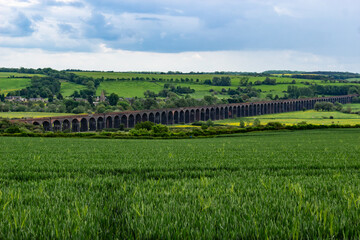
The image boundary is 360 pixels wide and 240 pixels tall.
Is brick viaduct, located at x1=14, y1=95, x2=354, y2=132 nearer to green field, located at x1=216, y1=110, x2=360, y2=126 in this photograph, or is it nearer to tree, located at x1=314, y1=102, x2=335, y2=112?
green field, located at x1=216, y1=110, x2=360, y2=126

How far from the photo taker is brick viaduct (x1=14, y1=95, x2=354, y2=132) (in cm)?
9819

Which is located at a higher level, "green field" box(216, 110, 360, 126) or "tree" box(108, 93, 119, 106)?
"tree" box(108, 93, 119, 106)

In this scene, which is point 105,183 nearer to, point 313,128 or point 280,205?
point 280,205

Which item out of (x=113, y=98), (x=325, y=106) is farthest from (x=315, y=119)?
(x=113, y=98)

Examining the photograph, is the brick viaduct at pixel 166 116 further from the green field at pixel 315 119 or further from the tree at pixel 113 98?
the tree at pixel 113 98

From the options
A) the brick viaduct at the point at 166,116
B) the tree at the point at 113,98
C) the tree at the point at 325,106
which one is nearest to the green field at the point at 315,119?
the brick viaduct at the point at 166,116

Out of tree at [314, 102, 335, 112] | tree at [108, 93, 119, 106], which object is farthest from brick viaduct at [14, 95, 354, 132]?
tree at [108, 93, 119, 106]

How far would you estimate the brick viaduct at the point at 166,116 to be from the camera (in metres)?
98.2

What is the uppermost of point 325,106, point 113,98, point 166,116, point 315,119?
point 113,98

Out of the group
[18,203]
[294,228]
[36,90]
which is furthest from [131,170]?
[36,90]

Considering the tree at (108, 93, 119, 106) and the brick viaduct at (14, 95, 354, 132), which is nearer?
the brick viaduct at (14, 95, 354, 132)

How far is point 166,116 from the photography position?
435ft

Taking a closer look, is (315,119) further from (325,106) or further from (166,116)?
(166,116)

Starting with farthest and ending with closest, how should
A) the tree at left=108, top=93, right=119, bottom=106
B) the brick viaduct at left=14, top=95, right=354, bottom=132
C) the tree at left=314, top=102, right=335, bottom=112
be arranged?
1. the tree at left=314, top=102, right=335, bottom=112
2. the tree at left=108, top=93, right=119, bottom=106
3. the brick viaduct at left=14, top=95, right=354, bottom=132
